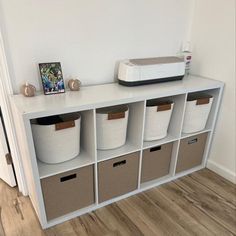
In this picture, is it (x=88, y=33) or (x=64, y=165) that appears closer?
(x=64, y=165)

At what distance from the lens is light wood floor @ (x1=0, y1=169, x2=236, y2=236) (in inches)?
56.1

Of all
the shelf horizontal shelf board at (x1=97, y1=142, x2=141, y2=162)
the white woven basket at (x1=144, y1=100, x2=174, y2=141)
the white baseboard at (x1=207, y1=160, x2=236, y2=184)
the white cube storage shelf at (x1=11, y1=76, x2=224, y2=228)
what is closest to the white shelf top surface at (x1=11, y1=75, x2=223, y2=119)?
the white cube storage shelf at (x1=11, y1=76, x2=224, y2=228)

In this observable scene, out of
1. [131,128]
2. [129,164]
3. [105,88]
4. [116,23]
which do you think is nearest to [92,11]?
[116,23]

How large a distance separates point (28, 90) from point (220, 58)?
1399 mm

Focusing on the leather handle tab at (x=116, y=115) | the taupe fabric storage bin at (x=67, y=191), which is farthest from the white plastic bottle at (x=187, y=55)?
the taupe fabric storage bin at (x=67, y=191)

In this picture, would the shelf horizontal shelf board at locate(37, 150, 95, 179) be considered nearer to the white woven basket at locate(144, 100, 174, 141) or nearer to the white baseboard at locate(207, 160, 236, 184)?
the white woven basket at locate(144, 100, 174, 141)

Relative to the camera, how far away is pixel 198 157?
6.46 feet

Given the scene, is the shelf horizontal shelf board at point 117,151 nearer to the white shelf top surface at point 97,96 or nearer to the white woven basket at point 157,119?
the white woven basket at point 157,119

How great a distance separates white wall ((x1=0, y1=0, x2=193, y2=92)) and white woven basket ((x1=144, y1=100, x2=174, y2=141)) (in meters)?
0.41

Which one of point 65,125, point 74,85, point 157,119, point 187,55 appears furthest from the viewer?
point 187,55

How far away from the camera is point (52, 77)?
4.70ft

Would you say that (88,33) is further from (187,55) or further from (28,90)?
(187,55)

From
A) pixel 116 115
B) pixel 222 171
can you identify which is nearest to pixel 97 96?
pixel 116 115

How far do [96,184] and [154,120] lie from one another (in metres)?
0.58
